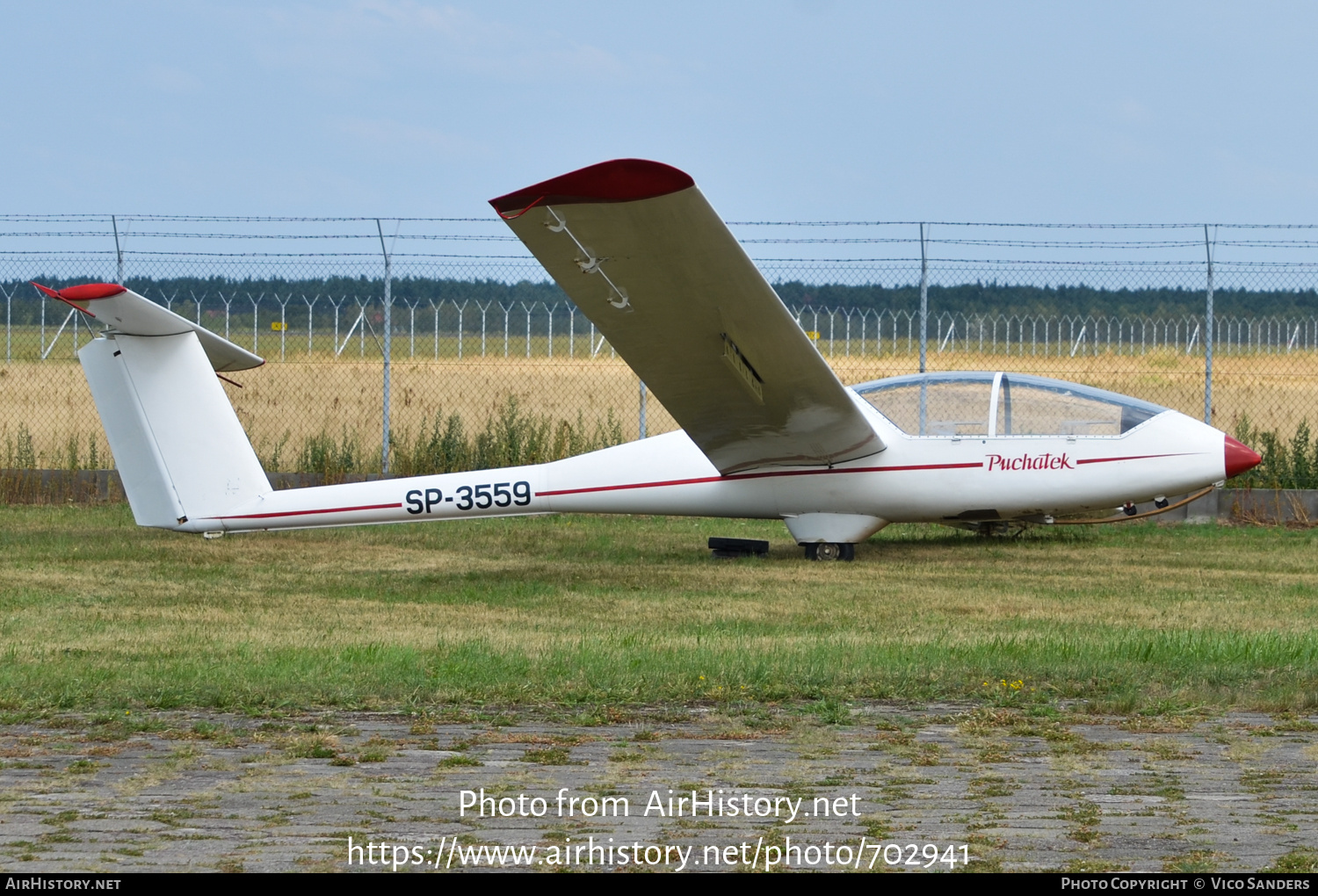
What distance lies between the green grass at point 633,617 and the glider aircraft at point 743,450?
48cm

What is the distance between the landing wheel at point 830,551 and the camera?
11.5 m

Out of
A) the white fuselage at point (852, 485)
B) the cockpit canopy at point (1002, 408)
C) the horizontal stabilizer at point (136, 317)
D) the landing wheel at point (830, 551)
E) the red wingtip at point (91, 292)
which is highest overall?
the red wingtip at point (91, 292)

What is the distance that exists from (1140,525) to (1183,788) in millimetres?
10319

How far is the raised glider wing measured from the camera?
7.79 m

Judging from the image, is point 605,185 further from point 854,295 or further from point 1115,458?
point 854,295

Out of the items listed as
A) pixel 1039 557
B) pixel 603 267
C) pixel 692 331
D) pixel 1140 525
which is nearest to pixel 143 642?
pixel 603 267

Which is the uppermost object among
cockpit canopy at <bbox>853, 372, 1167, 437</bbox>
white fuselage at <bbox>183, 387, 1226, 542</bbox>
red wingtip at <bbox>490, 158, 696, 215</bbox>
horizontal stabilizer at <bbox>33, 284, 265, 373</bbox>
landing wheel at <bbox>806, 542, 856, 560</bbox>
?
red wingtip at <bbox>490, 158, 696, 215</bbox>

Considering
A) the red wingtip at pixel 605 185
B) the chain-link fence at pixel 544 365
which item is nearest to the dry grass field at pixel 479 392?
the chain-link fence at pixel 544 365

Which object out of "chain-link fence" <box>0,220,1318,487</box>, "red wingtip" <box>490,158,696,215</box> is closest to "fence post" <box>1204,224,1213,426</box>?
"chain-link fence" <box>0,220,1318,487</box>

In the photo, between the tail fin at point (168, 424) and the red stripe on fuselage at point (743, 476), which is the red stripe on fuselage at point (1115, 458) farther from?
the tail fin at point (168, 424)

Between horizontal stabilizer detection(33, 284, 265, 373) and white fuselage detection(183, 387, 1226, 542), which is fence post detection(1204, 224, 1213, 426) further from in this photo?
horizontal stabilizer detection(33, 284, 265, 373)

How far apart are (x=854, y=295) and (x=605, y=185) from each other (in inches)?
351

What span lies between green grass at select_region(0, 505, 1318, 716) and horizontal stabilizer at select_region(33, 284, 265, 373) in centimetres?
170

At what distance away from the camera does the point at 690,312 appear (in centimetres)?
936
